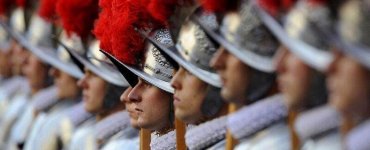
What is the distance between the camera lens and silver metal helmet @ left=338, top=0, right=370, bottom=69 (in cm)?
218

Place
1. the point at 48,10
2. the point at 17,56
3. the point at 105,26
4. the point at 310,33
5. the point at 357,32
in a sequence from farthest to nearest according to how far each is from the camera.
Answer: the point at 17,56 → the point at 48,10 → the point at 105,26 → the point at 310,33 → the point at 357,32

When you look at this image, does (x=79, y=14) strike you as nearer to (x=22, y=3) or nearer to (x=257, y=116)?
(x=22, y=3)

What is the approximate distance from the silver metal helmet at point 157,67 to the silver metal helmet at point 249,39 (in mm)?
556

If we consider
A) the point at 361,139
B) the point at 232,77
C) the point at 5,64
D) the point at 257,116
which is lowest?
the point at 361,139

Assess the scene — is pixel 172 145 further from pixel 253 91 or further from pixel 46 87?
pixel 46 87

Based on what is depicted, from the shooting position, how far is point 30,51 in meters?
4.88

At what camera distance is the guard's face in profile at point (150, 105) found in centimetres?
340

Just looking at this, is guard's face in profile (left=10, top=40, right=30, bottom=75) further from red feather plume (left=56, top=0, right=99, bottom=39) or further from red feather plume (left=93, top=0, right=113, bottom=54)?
red feather plume (left=93, top=0, right=113, bottom=54)

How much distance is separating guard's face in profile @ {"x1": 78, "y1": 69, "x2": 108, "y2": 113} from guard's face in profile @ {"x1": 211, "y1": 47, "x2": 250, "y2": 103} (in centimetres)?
116

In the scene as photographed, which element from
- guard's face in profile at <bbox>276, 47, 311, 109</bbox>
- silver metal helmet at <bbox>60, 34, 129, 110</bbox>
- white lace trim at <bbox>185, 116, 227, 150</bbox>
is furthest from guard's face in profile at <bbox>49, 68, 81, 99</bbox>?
guard's face in profile at <bbox>276, 47, 311, 109</bbox>

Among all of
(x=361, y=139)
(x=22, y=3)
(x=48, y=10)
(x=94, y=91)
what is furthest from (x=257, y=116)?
(x=22, y=3)

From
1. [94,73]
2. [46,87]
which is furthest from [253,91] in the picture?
[46,87]

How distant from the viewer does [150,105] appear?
11.2 feet

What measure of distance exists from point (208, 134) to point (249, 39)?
1.24 feet
